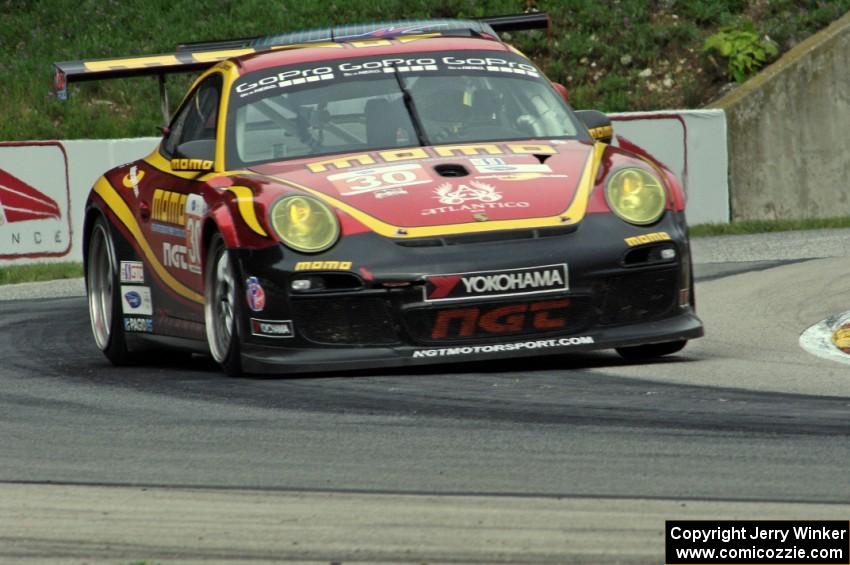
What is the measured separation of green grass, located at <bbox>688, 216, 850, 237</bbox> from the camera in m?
16.7

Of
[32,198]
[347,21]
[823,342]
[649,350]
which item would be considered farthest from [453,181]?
[347,21]

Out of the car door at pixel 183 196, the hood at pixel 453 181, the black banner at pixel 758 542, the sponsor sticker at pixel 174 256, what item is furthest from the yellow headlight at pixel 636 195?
the black banner at pixel 758 542

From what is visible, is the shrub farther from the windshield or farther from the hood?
the hood

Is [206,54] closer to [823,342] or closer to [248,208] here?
[248,208]

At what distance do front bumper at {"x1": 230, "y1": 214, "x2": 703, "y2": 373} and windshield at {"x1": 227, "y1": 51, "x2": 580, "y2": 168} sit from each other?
3.51ft

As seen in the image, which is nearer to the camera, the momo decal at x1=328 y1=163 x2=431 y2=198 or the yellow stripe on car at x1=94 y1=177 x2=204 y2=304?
the momo decal at x1=328 y1=163 x2=431 y2=198

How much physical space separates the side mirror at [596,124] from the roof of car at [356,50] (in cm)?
67

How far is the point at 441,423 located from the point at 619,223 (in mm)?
1674

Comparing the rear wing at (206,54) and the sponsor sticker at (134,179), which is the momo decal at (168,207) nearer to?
the sponsor sticker at (134,179)

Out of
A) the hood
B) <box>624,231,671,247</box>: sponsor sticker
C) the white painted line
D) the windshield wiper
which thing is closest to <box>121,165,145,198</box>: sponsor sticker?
the hood

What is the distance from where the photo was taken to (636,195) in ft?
24.1

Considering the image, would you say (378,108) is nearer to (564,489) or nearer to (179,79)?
(564,489)

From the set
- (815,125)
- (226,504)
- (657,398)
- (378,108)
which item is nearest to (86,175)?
(815,125)

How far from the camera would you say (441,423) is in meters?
5.85
